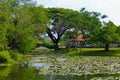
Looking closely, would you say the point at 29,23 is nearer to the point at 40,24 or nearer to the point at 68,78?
the point at 40,24

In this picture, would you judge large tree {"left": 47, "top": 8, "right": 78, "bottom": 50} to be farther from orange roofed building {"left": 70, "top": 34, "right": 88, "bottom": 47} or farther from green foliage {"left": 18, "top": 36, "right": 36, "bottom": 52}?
green foliage {"left": 18, "top": 36, "right": 36, "bottom": 52}

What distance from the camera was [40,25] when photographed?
3031 inches

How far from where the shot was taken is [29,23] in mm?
61812

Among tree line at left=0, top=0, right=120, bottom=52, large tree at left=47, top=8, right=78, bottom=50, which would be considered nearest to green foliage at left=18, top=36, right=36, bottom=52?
tree line at left=0, top=0, right=120, bottom=52

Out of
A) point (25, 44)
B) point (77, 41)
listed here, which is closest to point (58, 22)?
point (77, 41)

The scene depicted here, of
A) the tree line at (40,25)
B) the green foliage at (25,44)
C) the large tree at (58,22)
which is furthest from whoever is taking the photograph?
the large tree at (58,22)

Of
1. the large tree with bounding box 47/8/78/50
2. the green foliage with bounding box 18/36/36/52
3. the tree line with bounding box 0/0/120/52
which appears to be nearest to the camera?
the tree line with bounding box 0/0/120/52

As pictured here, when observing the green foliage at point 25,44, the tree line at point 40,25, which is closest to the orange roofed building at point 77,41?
the tree line at point 40,25

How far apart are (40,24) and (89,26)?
528 inches

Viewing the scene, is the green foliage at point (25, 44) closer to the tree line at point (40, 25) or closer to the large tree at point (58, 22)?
the tree line at point (40, 25)

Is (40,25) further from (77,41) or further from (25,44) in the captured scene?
(77,41)

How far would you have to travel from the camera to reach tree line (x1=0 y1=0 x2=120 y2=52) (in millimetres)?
57125

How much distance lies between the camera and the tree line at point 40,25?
187 feet

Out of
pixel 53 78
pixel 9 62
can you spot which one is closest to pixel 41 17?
pixel 9 62
